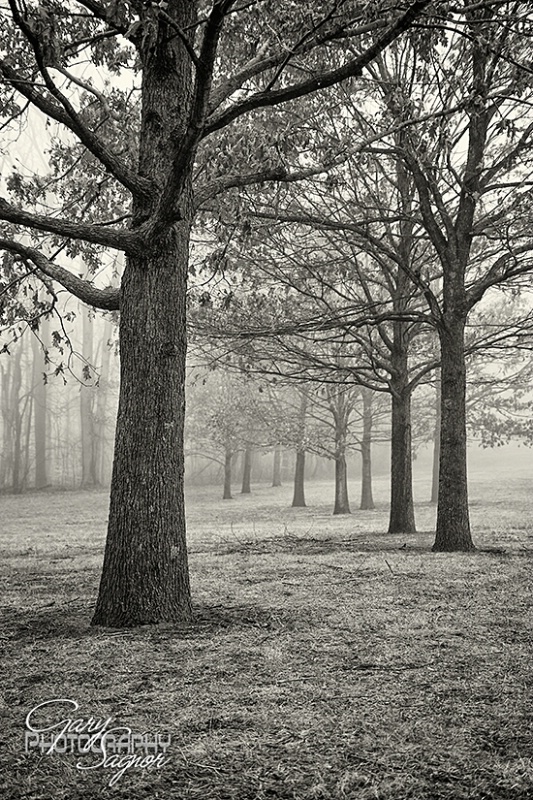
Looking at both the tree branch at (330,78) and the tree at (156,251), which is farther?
the tree at (156,251)

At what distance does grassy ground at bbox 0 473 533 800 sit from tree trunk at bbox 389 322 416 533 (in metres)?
4.13

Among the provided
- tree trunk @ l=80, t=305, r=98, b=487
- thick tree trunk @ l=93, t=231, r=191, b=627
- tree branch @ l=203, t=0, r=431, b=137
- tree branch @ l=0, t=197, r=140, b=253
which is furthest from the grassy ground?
tree trunk @ l=80, t=305, r=98, b=487

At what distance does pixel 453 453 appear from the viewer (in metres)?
9.28

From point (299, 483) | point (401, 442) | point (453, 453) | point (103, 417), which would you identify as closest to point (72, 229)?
point (453, 453)

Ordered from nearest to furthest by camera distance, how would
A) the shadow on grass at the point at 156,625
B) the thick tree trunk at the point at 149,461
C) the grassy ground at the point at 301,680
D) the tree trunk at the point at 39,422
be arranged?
the grassy ground at the point at 301,680 → the shadow on grass at the point at 156,625 → the thick tree trunk at the point at 149,461 → the tree trunk at the point at 39,422

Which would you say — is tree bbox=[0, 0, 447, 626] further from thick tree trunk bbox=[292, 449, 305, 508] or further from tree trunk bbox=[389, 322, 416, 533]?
thick tree trunk bbox=[292, 449, 305, 508]

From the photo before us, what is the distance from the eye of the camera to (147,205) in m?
5.44

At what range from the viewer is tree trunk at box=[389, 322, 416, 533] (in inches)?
488

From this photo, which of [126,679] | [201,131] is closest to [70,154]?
[201,131]

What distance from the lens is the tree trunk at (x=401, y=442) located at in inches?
488

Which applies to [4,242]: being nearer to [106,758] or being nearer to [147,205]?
[147,205]

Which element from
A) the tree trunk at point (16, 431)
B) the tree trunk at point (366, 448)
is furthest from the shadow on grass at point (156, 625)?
the tree trunk at point (16, 431)

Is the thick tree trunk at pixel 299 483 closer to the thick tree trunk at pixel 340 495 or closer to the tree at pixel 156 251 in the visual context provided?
the thick tree trunk at pixel 340 495

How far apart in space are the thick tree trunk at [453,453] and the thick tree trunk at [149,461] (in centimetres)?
499
